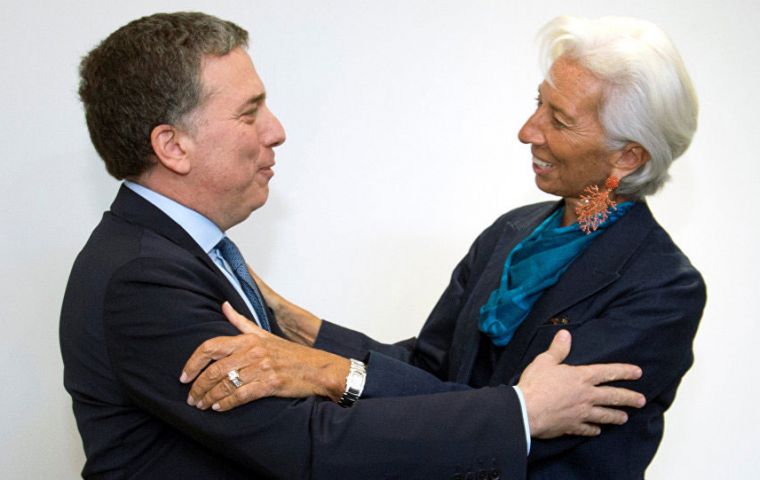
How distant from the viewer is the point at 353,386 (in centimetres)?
182

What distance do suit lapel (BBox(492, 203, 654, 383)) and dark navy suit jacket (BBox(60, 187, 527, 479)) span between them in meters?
0.25

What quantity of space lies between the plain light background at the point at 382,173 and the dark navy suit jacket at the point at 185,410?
3.17ft

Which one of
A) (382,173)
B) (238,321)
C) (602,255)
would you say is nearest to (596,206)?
(602,255)

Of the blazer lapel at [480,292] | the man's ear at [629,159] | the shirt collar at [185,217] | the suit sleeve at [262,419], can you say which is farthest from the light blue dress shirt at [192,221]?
the man's ear at [629,159]

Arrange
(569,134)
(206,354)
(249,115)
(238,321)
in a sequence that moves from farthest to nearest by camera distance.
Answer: (569,134) < (249,115) < (238,321) < (206,354)

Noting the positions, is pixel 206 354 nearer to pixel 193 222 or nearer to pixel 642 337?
pixel 193 222

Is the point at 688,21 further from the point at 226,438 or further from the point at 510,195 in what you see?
the point at 226,438

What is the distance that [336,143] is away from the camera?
2.88m

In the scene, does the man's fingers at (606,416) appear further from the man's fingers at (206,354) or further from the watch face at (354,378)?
the man's fingers at (206,354)

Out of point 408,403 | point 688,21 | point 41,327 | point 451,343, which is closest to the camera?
point 408,403

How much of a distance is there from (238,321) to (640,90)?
3.16ft

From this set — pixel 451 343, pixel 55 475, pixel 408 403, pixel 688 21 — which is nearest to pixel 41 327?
pixel 55 475

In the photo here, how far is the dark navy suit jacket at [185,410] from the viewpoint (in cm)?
165

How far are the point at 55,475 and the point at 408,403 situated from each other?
1.51 meters
